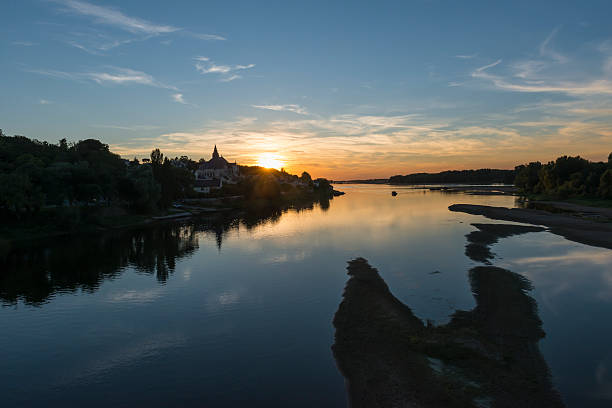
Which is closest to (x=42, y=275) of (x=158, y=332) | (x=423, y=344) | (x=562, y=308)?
(x=158, y=332)

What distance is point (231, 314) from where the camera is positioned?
88.0 feet

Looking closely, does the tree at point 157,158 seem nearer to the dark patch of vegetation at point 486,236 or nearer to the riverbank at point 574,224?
the dark patch of vegetation at point 486,236

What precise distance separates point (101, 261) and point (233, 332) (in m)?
31.6

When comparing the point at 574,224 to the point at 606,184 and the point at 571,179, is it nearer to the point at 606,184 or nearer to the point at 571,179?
the point at 606,184

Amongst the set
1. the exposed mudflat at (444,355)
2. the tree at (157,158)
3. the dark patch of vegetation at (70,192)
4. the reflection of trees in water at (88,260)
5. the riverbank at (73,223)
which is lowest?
the reflection of trees in water at (88,260)

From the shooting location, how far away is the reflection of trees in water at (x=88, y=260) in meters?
34.9

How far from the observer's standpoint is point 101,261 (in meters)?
45.7

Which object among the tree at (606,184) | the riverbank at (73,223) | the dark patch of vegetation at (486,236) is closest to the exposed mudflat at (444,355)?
the dark patch of vegetation at (486,236)

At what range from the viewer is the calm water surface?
17188 millimetres

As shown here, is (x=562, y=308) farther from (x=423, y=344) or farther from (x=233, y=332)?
(x=233, y=332)

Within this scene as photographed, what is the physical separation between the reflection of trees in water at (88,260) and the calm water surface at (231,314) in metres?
0.31

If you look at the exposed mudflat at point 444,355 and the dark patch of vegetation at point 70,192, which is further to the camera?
the dark patch of vegetation at point 70,192

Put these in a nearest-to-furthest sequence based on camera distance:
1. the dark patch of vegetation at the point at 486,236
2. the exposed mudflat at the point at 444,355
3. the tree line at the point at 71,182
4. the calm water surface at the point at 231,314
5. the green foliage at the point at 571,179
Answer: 1. the exposed mudflat at the point at 444,355
2. the calm water surface at the point at 231,314
3. the dark patch of vegetation at the point at 486,236
4. the tree line at the point at 71,182
5. the green foliage at the point at 571,179

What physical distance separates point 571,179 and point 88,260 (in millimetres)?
146235
